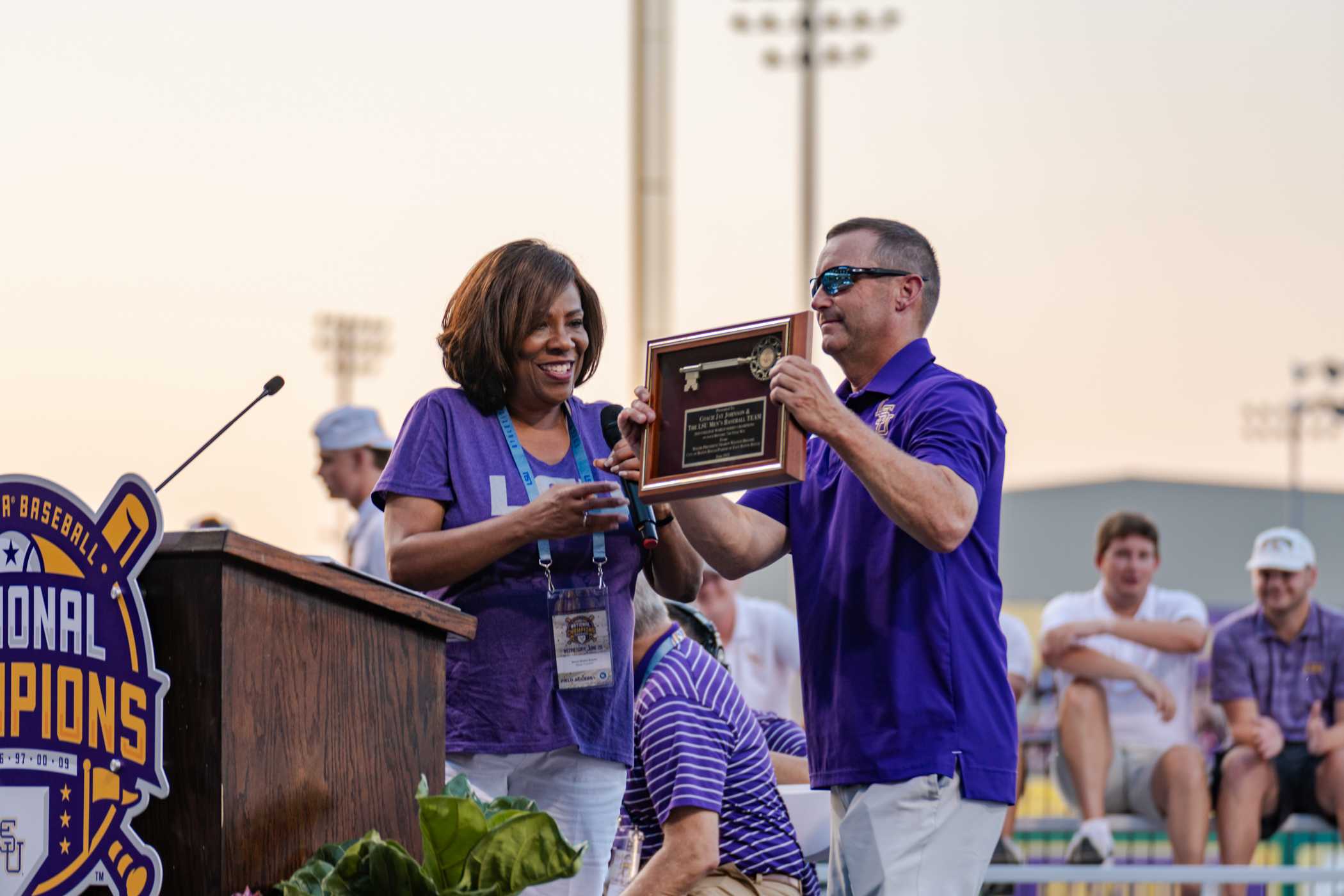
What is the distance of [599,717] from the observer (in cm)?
361

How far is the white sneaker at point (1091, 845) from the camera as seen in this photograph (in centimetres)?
730

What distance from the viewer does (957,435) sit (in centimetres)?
338

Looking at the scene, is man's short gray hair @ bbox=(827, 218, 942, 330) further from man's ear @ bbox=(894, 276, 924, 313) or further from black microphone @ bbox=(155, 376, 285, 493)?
black microphone @ bbox=(155, 376, 285, 493)

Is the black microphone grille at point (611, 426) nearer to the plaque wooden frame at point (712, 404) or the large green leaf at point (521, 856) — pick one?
the plaque wooden frame at point (712, 404)

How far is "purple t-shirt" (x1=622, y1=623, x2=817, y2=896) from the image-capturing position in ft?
13.8

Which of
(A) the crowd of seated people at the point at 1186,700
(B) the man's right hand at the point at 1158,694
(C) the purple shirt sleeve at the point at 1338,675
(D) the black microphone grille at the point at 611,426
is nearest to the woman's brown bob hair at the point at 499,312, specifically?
(D) the black microphone grille at the point at 611,426

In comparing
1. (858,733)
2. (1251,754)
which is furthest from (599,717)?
(1251,754)

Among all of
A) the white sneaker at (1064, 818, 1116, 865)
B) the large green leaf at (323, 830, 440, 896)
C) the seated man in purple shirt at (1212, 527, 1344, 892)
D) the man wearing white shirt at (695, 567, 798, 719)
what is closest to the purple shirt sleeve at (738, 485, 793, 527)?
the large green leaf at (323, 830, 440, 896)

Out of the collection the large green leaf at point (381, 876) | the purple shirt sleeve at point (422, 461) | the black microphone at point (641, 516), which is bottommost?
the large green leaf at point (381, 876)

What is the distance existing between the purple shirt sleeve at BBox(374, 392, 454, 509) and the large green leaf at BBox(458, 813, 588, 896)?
1092 mm

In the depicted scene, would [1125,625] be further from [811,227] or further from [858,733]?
[811,227]

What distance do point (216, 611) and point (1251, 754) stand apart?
6.02 m

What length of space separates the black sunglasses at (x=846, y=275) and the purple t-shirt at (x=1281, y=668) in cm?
487

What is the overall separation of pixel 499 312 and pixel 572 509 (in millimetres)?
518
